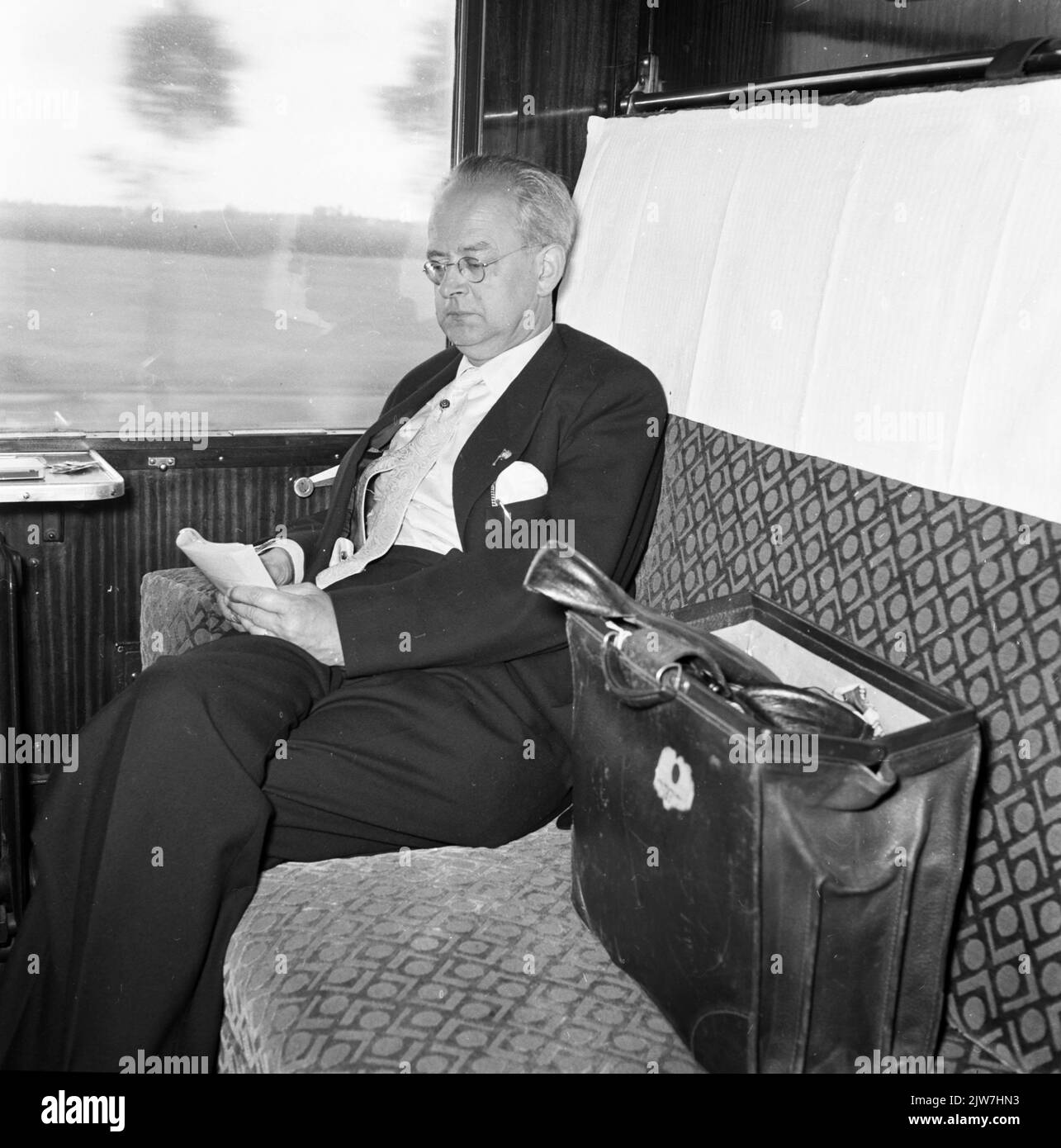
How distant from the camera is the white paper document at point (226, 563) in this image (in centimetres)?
196

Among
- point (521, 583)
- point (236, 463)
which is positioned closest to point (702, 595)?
point (521, 583)

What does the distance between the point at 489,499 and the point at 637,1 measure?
1.30 meters

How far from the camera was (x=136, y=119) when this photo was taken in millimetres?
2352

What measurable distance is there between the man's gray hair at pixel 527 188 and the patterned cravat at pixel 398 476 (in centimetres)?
28

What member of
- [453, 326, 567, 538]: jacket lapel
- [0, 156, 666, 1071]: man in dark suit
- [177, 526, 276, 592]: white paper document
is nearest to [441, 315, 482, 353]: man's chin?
[0, 156, 666, 1071]: man in dark suit

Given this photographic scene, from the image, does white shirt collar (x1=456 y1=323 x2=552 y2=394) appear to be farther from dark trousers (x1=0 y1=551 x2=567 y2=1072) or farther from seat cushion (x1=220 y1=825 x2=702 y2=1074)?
seat cushion (x1=220 y1=825 x2=702 y2=1074)

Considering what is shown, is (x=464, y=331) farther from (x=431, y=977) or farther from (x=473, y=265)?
(x=431, y=977)

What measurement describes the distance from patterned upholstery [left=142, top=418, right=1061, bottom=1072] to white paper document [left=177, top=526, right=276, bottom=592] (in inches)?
21.2

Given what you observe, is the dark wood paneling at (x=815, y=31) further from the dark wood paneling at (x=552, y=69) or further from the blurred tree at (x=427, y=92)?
the blurred tree at (x=427, y=92)

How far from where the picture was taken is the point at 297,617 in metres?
1.84

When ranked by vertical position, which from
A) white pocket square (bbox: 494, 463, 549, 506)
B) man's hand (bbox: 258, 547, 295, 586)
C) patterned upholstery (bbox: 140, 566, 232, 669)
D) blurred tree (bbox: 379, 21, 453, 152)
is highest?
blurred tree (bbox: 379, 21, 453, 152)

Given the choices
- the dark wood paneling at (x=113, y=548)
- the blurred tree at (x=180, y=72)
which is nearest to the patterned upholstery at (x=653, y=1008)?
the dark wood paneling at (x=113, y=548)

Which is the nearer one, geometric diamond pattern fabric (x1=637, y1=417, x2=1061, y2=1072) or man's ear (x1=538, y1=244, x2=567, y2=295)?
geometric diamond pattern fabric (x1=637, y1=417, x2=1061, y2=1072)

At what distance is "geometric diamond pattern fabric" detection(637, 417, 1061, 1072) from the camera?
126 centimetres
